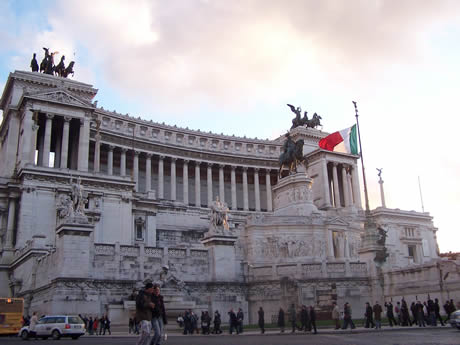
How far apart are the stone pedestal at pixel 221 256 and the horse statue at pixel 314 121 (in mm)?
66638

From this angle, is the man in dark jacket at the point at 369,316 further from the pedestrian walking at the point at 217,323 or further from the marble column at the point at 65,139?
the marble column at the point at 65,139

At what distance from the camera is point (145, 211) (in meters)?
62.4

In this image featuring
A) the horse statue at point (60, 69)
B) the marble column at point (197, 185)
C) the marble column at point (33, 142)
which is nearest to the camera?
the marble column at point (33, 142)

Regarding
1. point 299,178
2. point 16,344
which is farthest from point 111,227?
point 16,344

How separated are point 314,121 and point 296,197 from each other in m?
44.0

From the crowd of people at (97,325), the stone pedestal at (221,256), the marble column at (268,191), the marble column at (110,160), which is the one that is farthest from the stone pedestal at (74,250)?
the marble column at (268,191)

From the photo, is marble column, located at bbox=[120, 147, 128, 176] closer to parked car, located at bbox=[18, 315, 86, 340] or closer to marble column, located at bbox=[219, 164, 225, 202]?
marble column, located at bbox=[219, 164, 225, 202]

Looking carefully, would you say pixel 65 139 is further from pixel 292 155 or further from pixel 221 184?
pixel 221 184

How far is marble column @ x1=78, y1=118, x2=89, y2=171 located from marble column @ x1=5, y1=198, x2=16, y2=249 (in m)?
14.7

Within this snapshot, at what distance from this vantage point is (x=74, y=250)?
3253 cm

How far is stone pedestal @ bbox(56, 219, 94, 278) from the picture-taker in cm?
3206

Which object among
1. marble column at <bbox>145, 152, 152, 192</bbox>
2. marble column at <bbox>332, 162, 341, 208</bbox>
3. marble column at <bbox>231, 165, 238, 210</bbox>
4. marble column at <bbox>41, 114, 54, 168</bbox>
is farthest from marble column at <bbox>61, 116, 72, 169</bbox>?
marble column at <bbox>332, 162, 341, 208</bbox>

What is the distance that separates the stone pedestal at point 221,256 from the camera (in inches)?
1468

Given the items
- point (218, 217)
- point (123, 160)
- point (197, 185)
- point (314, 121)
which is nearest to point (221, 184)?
point (197, 185)
